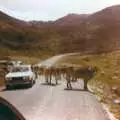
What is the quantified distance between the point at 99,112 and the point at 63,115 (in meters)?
1.66

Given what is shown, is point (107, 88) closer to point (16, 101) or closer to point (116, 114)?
point (16, 101)

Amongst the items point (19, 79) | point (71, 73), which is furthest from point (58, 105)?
point (71, 73)

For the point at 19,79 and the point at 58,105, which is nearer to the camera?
the point at 58,105

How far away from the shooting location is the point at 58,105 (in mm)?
22156

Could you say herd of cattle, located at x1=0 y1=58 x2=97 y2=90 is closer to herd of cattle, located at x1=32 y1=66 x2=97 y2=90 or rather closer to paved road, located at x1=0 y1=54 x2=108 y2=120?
herd of cattle, located at x1=32 y1=66 x2=97 y2=90

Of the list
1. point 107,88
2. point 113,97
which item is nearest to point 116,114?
point 113,97

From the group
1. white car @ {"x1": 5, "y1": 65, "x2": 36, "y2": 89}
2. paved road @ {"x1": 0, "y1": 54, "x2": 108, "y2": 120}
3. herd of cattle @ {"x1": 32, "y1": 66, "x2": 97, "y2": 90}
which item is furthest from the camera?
white car @ {"x1": 5, "y1": 65, "x2": 36, "y2": 89}

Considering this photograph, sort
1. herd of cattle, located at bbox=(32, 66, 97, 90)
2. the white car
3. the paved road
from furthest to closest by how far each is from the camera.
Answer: the white car, herd of cattle, located at bbox=(32, 66, 97, 90), the paved road

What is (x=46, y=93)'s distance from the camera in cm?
2788

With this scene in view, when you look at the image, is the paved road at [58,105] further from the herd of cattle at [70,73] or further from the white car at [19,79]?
the white car at [19,79]

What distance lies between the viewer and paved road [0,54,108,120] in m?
18.9

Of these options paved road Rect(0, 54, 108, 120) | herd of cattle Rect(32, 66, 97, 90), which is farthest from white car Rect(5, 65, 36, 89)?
paved road Rect(0, 54, 108, 120)

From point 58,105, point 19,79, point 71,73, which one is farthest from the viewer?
point 71,73

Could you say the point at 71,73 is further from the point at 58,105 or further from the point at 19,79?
the point at 58,105
